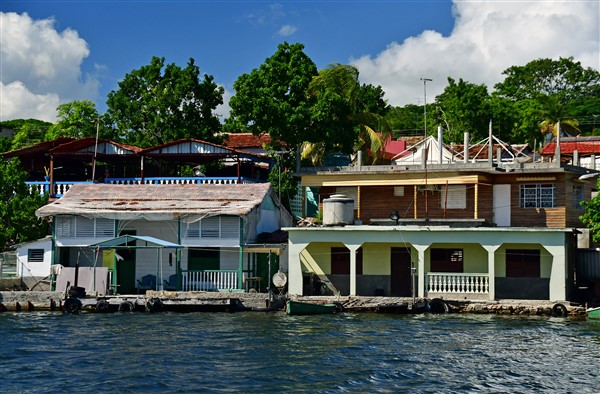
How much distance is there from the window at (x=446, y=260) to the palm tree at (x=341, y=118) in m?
10.4

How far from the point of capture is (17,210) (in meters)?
→ 43.1

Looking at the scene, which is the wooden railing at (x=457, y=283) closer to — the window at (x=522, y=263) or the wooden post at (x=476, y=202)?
the window at (x=522, y=263)

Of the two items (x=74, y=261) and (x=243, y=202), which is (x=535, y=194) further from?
(x=74, y=261)

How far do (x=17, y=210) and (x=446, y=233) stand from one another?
20.8 m

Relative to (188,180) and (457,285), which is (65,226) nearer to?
(188,180)

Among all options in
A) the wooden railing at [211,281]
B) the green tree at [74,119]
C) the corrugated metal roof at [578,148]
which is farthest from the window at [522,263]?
the green tree at [74,119]

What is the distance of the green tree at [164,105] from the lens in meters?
54.2

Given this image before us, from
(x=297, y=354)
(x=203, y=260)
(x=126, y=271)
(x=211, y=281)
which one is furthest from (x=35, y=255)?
(x=297, y=354)

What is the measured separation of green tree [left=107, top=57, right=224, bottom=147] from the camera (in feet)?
178

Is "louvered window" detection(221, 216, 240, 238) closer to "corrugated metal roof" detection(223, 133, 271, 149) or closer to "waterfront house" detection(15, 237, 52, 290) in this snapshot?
"waterfront house" detection(15, 237, 52, 290)

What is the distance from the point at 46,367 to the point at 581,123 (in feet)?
233

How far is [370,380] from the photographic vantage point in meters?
23.2

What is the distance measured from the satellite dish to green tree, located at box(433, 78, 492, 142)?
27117 mm

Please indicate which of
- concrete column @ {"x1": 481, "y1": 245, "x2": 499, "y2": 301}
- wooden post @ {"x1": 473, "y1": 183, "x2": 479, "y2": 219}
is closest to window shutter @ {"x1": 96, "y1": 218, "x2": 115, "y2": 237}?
wooden post @ {"x1": 473, "y1": 183, "x2": 479, "y2": 219}
